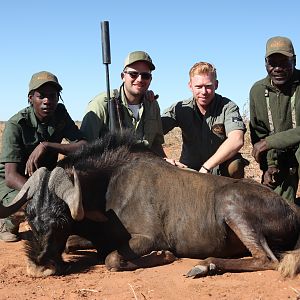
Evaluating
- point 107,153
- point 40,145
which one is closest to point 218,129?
point 107,153

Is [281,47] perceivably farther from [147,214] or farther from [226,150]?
[147,214]

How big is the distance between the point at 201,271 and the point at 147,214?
952mm

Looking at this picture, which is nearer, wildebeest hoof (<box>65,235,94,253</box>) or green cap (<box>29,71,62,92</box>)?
wildebeest hoof (<box>65,235,94,253</box>)

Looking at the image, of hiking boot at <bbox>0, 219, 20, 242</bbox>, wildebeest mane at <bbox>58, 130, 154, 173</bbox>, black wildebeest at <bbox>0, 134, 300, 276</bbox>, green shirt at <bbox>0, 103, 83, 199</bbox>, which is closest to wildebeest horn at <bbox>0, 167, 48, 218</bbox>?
black wildebeest at <bbox>0, 134, 300, 276</bbox>

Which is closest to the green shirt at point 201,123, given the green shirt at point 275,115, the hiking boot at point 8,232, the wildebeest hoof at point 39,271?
the green shirt at point 275,115

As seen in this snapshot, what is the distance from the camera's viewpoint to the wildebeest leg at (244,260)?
492 cm

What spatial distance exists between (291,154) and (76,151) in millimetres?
3261

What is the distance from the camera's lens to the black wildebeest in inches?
199

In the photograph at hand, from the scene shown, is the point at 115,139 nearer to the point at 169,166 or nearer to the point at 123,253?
the point at 169,166

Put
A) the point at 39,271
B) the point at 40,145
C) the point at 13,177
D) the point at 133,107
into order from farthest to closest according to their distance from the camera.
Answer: the point at 133,107 → the point at 13,177 → the point at 40,145 → the point at 39,271

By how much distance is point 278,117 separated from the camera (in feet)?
24.2

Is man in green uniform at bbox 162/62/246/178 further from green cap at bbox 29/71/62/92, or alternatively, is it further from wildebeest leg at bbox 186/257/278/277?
wildebeest leg at bbox 186/257/278/277

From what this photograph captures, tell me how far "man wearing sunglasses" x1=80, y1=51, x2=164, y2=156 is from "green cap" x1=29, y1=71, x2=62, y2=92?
0.70 metres

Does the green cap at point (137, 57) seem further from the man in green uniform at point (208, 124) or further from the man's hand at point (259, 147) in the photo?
the man's hand at point (259, 147)
